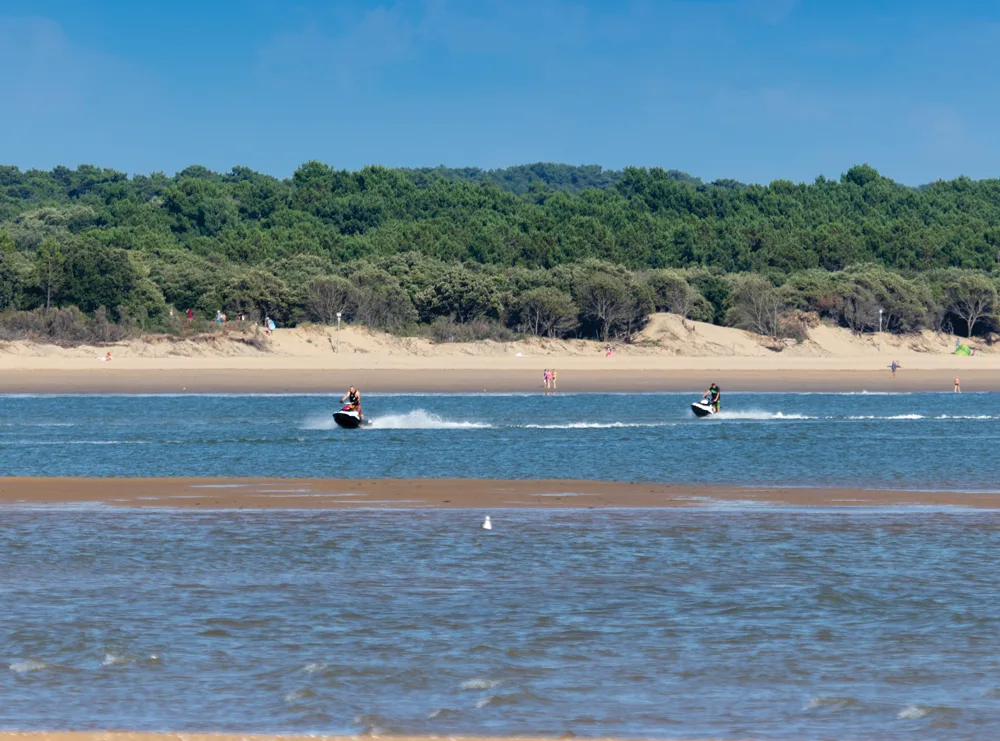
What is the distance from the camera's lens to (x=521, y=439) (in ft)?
132

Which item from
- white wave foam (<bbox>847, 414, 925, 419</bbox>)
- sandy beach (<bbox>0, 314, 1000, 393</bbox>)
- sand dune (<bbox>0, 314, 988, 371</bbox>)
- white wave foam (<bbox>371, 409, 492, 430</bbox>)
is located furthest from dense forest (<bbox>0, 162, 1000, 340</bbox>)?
white wave foam (<bbox>847, 414, 925, 419</bbox>)

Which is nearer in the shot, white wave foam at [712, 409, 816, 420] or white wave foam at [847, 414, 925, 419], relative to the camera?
white wave foam at [712, 409, 816, 420]

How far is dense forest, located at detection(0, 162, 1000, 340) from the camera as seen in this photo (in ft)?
287

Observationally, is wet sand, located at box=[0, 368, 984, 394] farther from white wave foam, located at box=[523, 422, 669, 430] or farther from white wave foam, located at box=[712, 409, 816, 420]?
white wave foam, located at box=[523, 422, 669, 430]

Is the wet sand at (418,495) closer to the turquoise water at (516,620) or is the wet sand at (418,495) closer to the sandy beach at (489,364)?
the turquoise water at (516,620)

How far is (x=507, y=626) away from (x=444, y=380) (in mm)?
57250

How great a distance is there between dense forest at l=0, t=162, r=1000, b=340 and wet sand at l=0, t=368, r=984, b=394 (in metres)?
12.5

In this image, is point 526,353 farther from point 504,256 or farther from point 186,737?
point 186,737

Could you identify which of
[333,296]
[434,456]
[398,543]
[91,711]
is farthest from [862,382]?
[91,711]

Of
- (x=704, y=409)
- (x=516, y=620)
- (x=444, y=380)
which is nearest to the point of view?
(x=516, y=620)

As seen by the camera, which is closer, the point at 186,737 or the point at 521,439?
the point at 186,737

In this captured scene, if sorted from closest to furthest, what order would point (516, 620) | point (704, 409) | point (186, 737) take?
point (186, 737), point (516, 620), point (704, 409)

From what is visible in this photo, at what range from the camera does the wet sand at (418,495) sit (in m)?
24.3

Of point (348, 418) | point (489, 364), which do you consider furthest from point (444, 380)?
point (348, 418)
